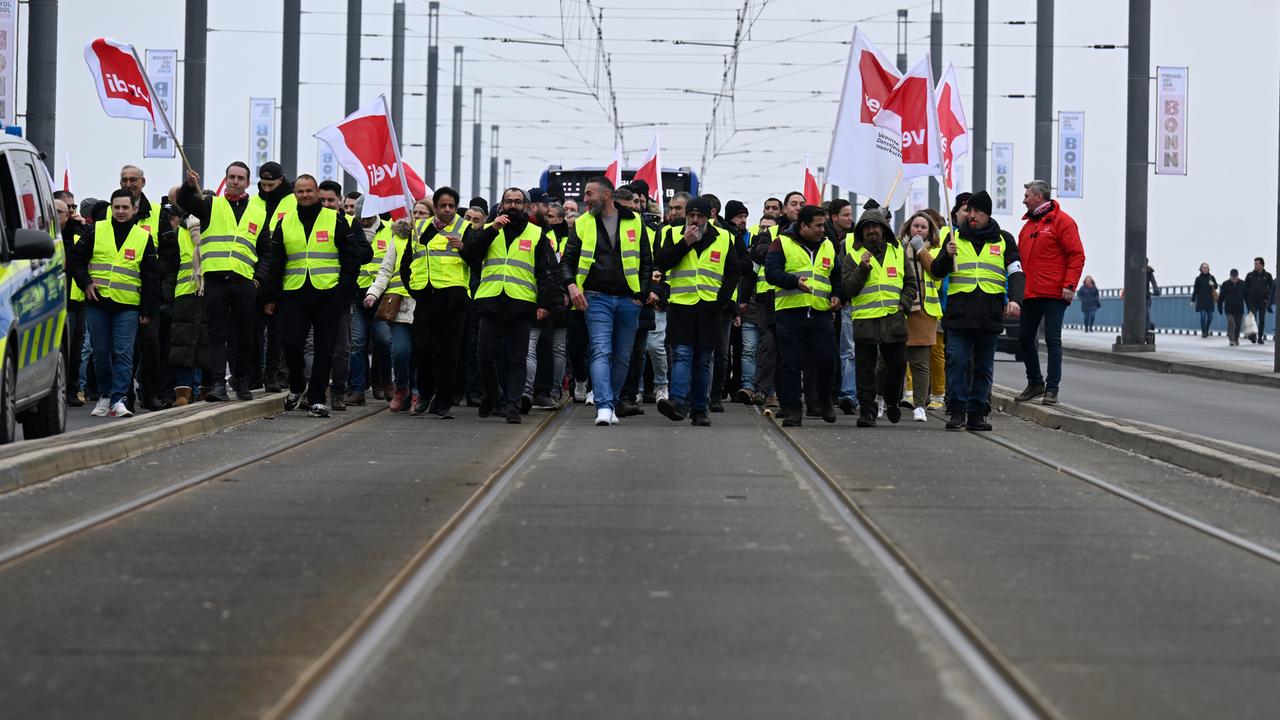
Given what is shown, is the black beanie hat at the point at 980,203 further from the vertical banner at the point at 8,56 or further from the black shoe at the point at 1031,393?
the vertical banner at the point at 8,56

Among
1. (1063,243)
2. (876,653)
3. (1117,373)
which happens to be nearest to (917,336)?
(1063,243)

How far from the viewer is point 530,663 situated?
19.8 feet

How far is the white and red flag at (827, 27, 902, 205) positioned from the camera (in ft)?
62.1

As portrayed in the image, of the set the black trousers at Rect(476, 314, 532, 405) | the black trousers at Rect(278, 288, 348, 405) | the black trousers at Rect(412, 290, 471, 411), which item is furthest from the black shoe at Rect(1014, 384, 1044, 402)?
the black trousers at Rect(278, 288, 348, 405)

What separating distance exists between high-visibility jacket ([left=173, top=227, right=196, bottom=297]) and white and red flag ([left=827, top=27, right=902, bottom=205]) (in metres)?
5.53

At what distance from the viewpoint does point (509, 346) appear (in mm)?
16062

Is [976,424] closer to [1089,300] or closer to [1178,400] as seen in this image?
[1178,400]

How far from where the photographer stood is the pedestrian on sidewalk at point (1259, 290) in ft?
149

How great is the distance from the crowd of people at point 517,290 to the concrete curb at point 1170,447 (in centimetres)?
71

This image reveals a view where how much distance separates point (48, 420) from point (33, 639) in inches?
294

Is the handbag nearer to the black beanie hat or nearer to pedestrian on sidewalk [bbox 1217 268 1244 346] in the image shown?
the black beanie hat

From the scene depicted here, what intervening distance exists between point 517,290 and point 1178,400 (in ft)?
33.7

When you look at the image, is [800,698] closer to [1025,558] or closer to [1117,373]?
[1025,558]

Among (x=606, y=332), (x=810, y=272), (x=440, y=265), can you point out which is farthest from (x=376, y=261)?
(x=810, y=272)
